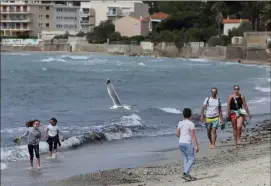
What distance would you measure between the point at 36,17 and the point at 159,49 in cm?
3989

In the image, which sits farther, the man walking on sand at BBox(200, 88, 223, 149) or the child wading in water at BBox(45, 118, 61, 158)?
the child wading in water at BBox(45, 118, 61, 158)

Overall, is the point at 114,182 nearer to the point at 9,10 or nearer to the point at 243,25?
the point at 243,25

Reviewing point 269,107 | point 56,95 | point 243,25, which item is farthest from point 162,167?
point 243,25

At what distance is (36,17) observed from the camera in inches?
5802

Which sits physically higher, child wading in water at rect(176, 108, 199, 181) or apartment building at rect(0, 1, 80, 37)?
apartment building at rect(0, 1, 80, 37)

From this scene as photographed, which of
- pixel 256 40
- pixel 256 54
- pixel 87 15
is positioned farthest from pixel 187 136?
pixel 87 15

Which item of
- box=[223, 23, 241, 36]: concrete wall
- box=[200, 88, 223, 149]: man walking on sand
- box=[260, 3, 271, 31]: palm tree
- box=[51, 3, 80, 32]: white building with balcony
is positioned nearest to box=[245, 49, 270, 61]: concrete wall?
box=[260, 3, 271, 31]: palm tree

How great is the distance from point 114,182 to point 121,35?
407ft

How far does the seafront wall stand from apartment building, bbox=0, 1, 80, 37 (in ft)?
17.4

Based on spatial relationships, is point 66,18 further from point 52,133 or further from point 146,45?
point 52,133

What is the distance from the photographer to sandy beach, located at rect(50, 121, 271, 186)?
9.42 metres

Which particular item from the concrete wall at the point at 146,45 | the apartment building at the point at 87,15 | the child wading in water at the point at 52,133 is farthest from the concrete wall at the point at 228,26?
the child wading in water at the point at 52,133

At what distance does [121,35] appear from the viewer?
13412cm

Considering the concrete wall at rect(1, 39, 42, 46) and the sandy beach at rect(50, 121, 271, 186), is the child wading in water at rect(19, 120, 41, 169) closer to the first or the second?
the sandy beach at rect(50, 121, 271, 186)
